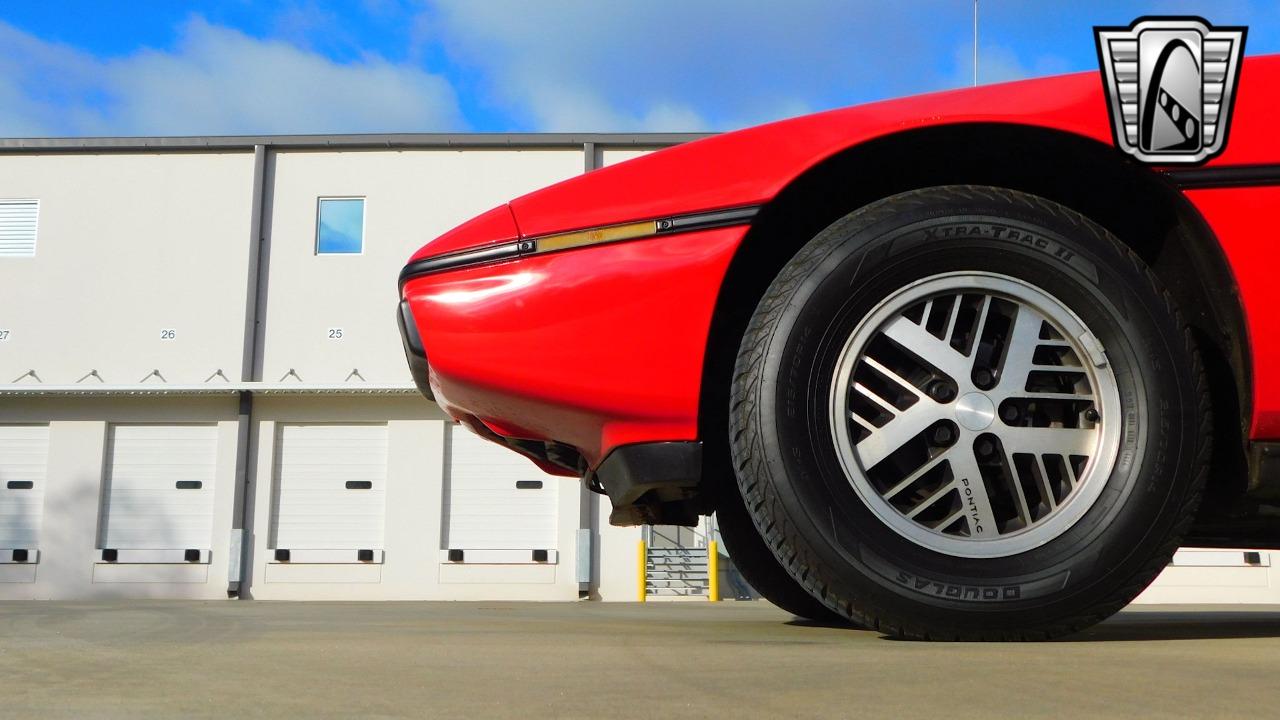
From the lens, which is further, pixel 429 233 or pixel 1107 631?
pixel 429 233

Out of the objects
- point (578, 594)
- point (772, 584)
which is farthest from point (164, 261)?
point (772, 584)

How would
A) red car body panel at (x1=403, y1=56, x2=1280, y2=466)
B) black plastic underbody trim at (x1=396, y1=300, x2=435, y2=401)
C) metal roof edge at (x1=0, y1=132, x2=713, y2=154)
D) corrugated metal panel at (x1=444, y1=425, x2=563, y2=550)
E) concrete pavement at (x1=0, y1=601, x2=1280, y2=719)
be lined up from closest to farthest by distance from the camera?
1. concrete pavement at (x1=0, y1=601, x2=1280, y2=719)
2. red car body panel at (x1=403, y1=56, x2=1280, y2=466)
3. black plastic underbody trim at (x1=396, y1=300, x2=435, y2=401)
4. corrugated metal panel at (x1=444, y1=425, x2=563, y2=550)
5. metal roof edge at (x1=0, y1=132, x2=713, y2=154)

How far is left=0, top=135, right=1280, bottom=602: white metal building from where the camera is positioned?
15773 mm

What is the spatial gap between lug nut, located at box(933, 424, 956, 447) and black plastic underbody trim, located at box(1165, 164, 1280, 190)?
24.2 inches

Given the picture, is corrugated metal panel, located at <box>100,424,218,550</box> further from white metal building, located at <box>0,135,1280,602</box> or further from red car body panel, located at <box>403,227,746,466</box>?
red car body panel, located at <box>403,227,746,466</box>

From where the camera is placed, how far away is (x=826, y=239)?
204 centimetres

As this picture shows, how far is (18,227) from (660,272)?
1760cm

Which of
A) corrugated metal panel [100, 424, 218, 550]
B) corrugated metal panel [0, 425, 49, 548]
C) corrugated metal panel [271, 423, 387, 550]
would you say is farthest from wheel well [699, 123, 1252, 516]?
corrugated metal panel [0, 425, 49, 548]

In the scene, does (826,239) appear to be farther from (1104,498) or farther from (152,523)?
(152,523)

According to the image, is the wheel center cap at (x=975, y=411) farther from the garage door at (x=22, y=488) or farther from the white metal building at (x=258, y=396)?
the garage door at (x=22, y=488)

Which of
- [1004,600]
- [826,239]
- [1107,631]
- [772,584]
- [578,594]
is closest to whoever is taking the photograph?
[1004,600]

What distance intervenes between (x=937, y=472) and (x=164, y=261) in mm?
16397

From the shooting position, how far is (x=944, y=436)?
1988 millimetres
